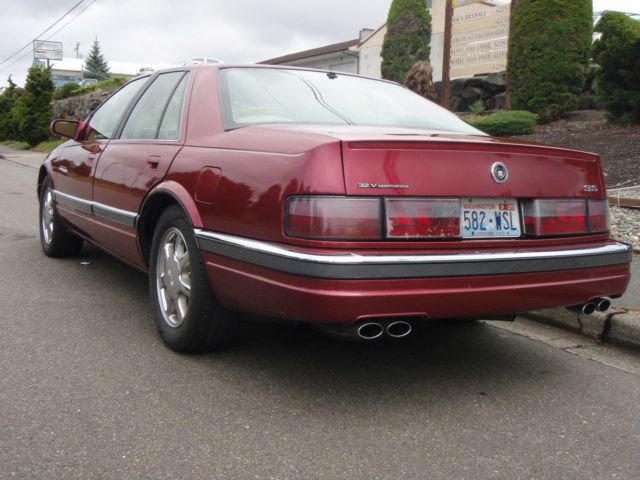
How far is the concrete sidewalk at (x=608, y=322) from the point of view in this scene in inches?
155

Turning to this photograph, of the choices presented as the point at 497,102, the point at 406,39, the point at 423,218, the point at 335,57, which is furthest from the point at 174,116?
the point at 335,57

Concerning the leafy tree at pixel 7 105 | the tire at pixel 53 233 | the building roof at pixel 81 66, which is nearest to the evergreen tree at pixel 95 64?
the building roof at pixel 81 66

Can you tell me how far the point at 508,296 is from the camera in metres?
2.90

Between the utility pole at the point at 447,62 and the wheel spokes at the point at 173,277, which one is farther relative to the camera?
the utility pole at the point at 447,62

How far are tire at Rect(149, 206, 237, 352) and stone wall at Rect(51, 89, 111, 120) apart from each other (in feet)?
68.9

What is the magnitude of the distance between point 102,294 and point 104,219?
609 mm

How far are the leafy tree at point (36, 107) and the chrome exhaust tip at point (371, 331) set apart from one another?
1090 inches

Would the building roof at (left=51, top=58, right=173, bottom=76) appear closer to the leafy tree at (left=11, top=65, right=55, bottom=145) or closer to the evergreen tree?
the evergreen tree

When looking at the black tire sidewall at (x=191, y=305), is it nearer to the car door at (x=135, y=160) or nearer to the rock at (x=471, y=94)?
the car door at (x=135, y=160)

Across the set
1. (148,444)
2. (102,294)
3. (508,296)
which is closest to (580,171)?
(508,296)

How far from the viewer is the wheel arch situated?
3271 mm

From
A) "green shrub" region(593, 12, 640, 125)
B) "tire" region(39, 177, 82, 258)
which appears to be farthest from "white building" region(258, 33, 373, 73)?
"tire" region(39, 177, 82, 258)

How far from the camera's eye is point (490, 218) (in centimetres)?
294

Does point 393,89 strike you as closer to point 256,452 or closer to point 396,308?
point 396,308
